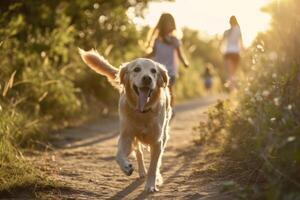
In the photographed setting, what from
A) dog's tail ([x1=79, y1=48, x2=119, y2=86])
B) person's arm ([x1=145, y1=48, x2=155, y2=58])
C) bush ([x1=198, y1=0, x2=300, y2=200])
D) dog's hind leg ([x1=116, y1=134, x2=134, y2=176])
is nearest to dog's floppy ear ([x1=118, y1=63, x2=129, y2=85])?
dog's hind leg ([x1=116, y1=134, x2=134, y2=176])

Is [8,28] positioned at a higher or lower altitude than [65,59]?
higher

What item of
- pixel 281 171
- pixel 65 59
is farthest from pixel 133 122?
pixel 65 59

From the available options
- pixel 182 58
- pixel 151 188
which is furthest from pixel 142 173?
pixel 182 58

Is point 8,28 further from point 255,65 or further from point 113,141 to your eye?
point 255,65

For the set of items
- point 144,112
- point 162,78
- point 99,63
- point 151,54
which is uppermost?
point 99,63

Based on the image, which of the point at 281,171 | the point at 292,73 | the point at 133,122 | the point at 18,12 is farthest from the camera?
the point at 18,12

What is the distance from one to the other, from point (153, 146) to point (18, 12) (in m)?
6.23

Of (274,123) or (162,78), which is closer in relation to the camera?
(274,123)

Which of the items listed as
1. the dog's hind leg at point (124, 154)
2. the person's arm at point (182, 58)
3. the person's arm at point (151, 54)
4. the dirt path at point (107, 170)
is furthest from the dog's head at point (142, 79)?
the person's arm at point (151, 54)

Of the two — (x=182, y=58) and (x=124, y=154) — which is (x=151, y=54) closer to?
(x=182, y=58)

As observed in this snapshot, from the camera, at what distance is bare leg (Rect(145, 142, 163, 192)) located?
241 inches

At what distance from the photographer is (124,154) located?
6.13m

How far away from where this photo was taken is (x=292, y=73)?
5.42m

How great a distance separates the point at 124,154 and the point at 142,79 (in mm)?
723
